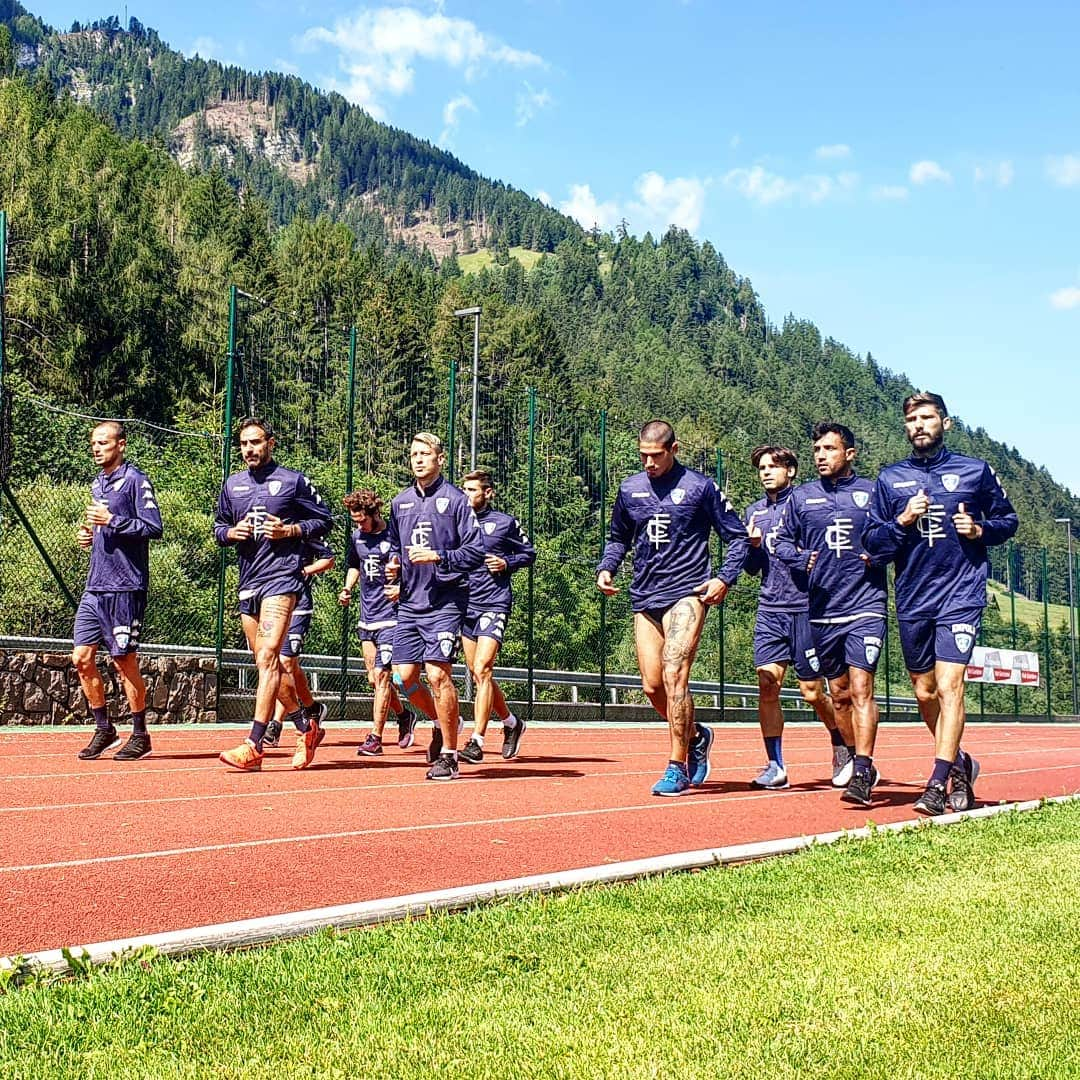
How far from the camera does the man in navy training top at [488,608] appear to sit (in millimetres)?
10586

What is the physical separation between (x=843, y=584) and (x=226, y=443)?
947cm

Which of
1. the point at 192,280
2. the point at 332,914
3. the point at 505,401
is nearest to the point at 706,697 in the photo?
the point at 505,401

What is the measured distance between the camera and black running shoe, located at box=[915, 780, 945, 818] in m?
7.85

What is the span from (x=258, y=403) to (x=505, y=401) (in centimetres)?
560

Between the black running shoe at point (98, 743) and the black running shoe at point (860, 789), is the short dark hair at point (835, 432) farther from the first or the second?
the black running shoe at point (98, 743)

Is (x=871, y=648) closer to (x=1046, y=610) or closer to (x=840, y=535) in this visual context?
(x=840, y=535)

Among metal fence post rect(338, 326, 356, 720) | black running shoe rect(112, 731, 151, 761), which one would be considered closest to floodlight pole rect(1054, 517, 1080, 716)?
metal fence post rect(338, 326, 356, 720)

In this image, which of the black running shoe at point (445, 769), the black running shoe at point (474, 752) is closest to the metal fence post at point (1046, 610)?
the black running shoe at point (474, 752)

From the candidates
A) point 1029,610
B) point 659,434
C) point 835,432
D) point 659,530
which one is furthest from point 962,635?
point 1029,610

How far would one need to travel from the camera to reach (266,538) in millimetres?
9586

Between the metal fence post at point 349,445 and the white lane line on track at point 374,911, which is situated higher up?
the metal fence post at point 349,445

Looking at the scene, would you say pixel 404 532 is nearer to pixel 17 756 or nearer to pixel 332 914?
pixel 17 756

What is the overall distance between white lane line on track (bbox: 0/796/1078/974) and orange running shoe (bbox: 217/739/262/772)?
4214 mm

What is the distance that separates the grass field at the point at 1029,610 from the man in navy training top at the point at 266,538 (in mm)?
34407
